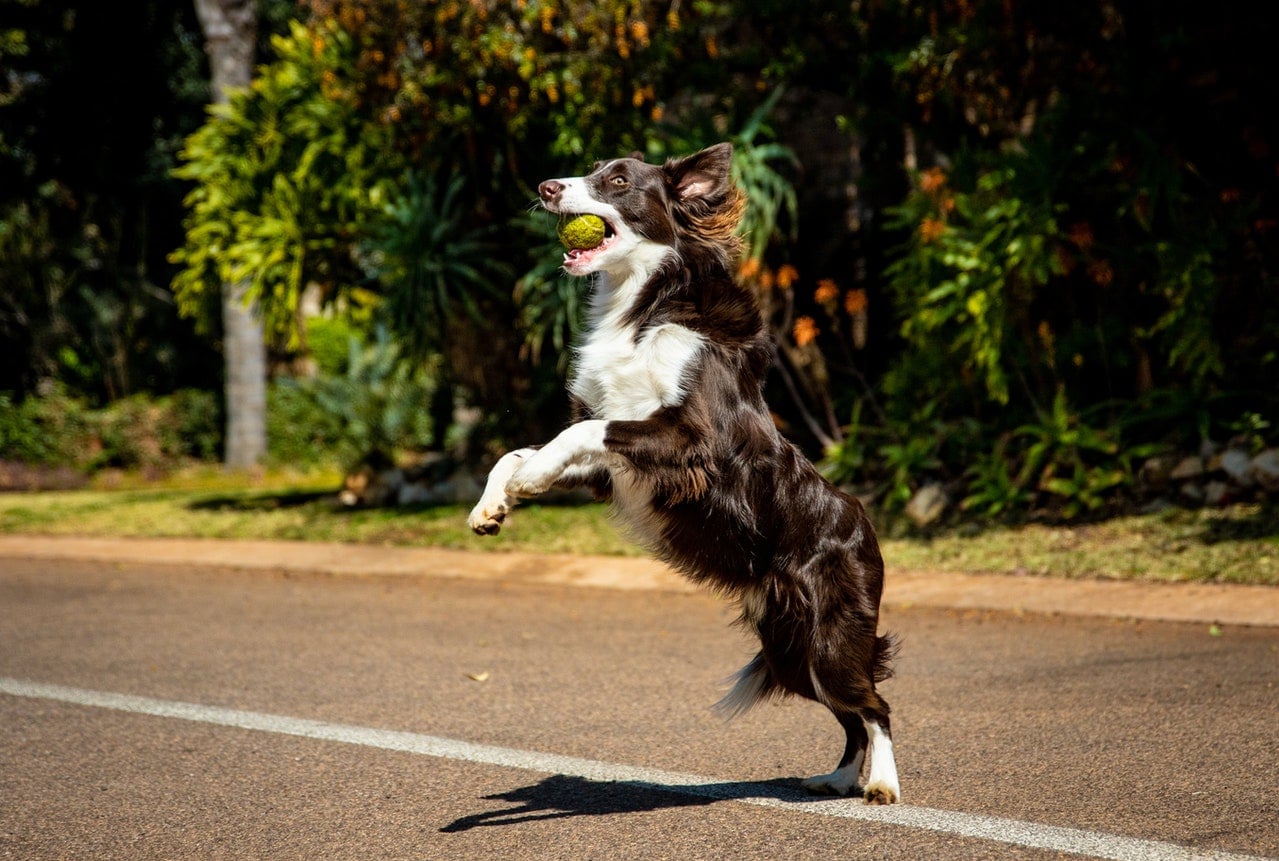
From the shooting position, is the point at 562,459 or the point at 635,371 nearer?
the point at 562,459

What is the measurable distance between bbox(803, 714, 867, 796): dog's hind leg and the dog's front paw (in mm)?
1313

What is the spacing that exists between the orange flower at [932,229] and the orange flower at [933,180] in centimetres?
32

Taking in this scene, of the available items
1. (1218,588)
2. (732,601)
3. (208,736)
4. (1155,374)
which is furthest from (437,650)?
(1155,374)

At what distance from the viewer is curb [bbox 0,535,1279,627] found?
283 inches

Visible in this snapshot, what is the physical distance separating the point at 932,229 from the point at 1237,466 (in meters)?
3.06

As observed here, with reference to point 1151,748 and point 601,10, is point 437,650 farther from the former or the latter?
point 601,10

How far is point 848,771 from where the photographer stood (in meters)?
4.19

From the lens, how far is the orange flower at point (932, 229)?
34.3 ft

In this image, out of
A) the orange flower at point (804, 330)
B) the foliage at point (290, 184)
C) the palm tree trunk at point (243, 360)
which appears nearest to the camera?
A: the orange flower at point (804, 330)

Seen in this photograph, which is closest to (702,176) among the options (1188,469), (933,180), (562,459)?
(562,459)

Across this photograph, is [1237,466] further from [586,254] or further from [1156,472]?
[586,254]

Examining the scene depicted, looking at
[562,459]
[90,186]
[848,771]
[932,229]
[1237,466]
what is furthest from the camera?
[90,186]

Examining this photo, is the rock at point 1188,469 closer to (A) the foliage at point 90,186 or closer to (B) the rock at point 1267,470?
(B) the rock at point 1267,470

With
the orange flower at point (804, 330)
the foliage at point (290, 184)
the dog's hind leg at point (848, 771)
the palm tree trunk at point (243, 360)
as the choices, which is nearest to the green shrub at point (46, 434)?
the palm tree trunk at point (243, 360)
